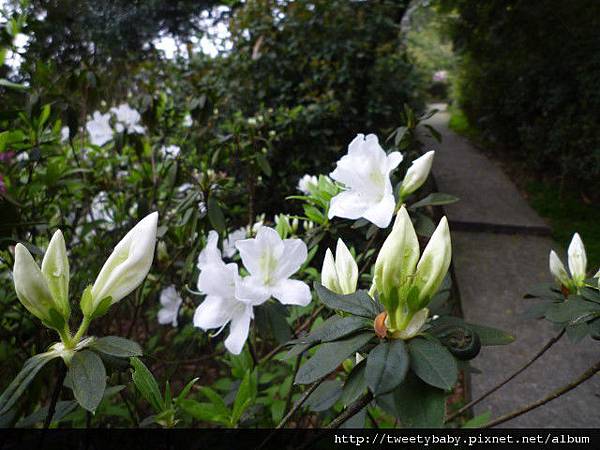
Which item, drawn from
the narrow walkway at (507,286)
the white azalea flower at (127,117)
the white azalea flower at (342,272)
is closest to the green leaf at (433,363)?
the white azalea flower at (342,272)

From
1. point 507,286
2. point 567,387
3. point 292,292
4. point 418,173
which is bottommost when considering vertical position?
point 507,286

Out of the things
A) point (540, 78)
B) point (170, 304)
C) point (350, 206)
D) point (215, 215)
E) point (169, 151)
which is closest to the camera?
point (350, 206)

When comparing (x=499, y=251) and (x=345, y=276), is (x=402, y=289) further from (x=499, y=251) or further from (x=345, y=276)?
(x=499, y=251)

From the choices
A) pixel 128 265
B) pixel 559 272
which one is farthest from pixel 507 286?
pixel 128 265

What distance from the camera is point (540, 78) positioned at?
14.1ft

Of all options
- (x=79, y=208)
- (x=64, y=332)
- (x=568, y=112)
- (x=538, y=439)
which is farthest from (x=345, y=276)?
(x=568, y=112)

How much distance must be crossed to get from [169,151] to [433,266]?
73.5 inches

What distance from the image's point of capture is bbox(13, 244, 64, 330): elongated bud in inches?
19.4

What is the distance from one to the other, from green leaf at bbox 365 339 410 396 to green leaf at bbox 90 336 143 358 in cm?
27

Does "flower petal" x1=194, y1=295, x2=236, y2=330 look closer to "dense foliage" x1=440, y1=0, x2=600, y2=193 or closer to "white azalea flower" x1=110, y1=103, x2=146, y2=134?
"white azalea flower" x1=110, y1=103, x2=146, y2=134

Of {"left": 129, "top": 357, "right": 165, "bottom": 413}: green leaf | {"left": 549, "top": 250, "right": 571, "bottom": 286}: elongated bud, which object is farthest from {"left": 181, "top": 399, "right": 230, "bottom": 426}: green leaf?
{"left": 549, "top": 250, "right": 571, "bottom": 286}: elongated bud

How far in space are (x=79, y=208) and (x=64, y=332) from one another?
1.51 metres

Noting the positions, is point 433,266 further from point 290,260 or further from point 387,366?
point 290,260

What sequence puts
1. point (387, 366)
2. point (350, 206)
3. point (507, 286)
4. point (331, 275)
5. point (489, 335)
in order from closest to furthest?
point (387, 366) < point (489, 335) < point (331, 275) < point (350, 206) < point (507, 286)
